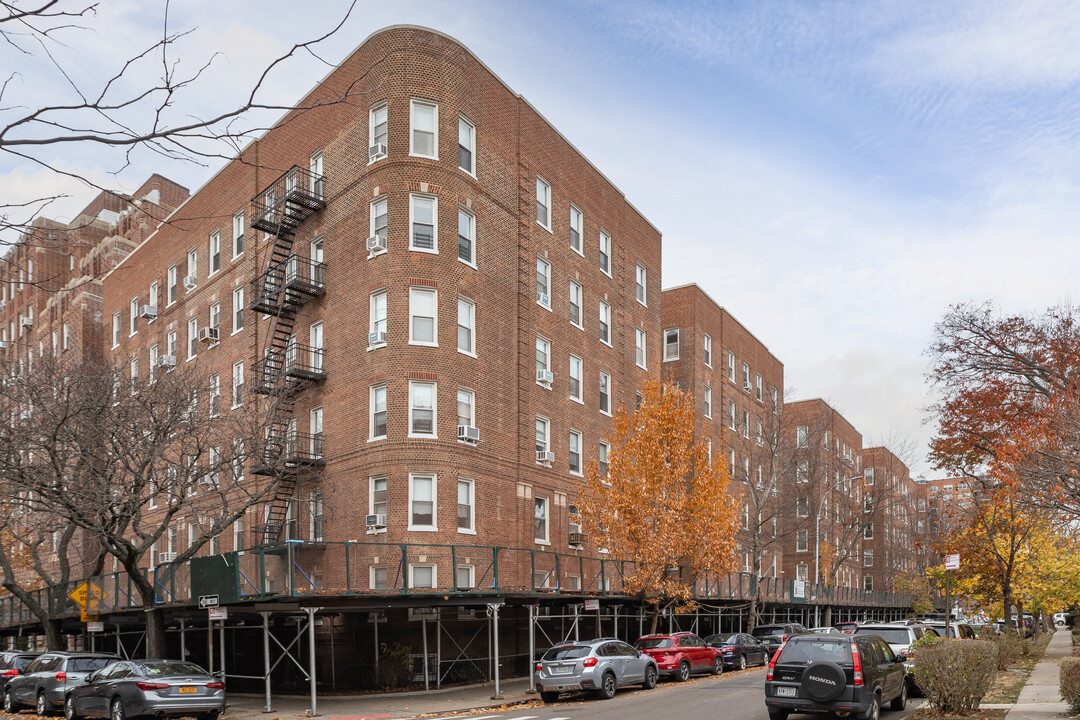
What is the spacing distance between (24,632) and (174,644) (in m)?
9.28

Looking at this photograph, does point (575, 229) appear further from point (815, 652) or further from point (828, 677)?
point (828, 677)

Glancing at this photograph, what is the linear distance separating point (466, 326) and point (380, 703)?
12471 millimetres

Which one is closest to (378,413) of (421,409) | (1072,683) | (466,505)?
(421,409)

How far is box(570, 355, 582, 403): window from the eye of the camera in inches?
1564

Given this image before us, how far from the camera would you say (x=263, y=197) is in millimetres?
Answer: 38562

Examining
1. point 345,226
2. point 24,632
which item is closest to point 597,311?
point 345,226

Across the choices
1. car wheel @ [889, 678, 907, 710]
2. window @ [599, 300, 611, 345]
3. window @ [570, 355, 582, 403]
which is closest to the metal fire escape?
window @ [570, 355, 582, 403]

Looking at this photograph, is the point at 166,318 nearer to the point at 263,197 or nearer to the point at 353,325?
the point at 263,197

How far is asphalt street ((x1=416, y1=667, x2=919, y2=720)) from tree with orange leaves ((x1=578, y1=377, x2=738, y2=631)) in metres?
5.44

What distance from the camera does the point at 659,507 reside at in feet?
113

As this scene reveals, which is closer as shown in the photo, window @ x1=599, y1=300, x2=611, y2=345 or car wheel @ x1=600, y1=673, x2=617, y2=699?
car wheel @ x1=600, y1=673, x2=617, y2=699

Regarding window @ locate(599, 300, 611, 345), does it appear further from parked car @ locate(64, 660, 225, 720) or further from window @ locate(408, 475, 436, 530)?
parked car @ locate(64, 660, 225, 720)

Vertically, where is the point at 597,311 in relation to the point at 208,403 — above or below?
above

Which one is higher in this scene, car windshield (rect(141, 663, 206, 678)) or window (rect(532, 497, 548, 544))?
window (rect(532, 497, 548, 544))
